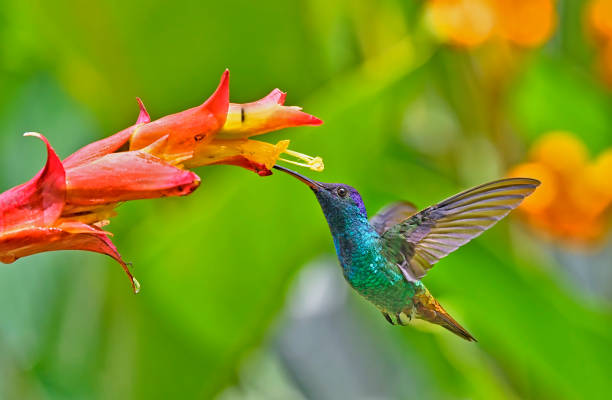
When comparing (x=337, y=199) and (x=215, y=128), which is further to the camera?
(x=337, y=199)

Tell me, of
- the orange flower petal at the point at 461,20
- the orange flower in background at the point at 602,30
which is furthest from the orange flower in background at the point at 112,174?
the orange flower in background at the point at 602,30

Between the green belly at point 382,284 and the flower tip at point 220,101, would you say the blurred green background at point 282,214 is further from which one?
the flower tip at point 220,101

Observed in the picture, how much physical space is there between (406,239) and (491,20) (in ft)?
3.51

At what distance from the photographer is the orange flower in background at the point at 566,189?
76.7 inches

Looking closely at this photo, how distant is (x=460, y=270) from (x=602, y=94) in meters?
1.08

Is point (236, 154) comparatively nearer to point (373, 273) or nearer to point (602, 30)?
point (373, 273)

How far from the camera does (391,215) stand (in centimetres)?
111

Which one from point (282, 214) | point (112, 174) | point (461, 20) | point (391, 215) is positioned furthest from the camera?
point (461, 20)

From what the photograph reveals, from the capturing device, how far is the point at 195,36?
1.84 meters

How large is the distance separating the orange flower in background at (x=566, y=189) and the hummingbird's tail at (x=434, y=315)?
3.17 feet

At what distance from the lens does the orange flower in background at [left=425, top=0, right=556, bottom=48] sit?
6.03 feet

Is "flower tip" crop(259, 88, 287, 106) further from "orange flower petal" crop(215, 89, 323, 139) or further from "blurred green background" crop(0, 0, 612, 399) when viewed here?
"blurred green background" crop(0, 0, 612, 399)

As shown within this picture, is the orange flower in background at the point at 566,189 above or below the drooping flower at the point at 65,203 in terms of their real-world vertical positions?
below

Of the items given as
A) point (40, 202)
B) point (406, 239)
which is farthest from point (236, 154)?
point (406, 239)
